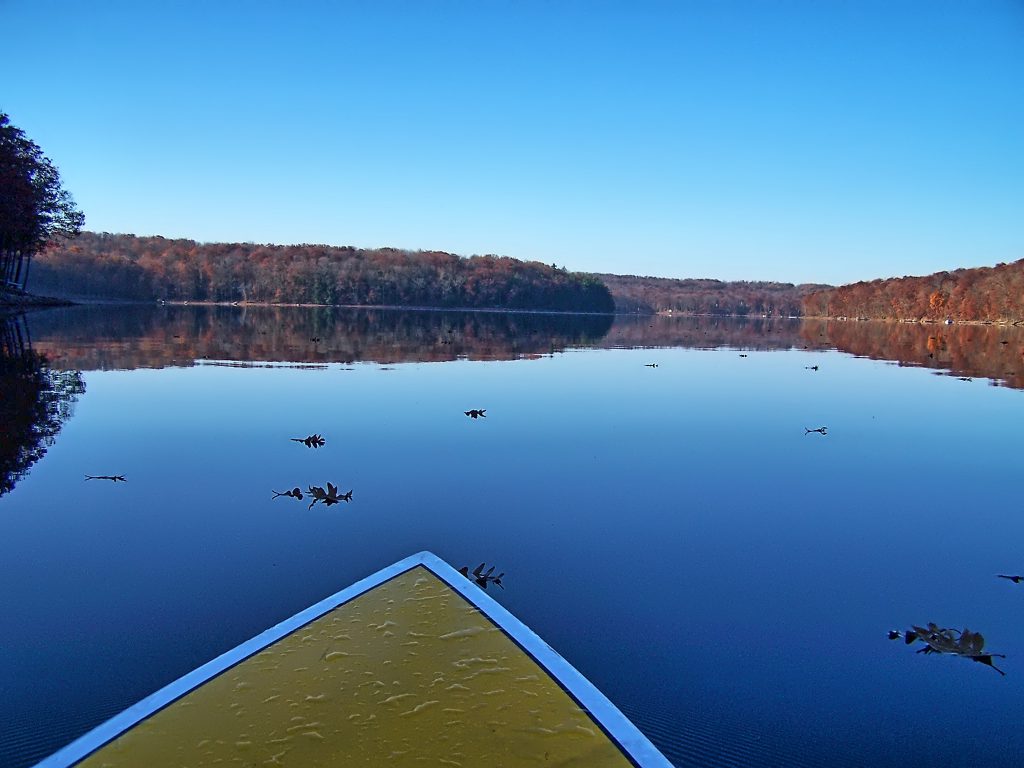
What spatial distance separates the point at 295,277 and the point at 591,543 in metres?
106

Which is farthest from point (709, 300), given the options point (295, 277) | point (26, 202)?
point (26, 202)

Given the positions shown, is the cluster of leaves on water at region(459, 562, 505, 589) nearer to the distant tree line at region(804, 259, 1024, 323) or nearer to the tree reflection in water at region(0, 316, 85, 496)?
the tree reflection in water at region(0, 316, 85, 496)

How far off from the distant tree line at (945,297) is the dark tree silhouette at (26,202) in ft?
344

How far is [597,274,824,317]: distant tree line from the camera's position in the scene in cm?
16512

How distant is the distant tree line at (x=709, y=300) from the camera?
165125 mm

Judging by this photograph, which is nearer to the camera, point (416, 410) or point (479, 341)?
point (416, 410)

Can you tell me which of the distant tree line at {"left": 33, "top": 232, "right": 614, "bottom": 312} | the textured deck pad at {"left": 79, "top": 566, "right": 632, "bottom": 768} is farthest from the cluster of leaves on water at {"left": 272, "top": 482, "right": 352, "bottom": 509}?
the distant tree line at {"left": 33, "top": 232, "right": 614, "bottom": 312}

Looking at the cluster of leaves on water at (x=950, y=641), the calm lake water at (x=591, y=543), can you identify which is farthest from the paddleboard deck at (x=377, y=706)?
the cluster of leaves on water at (x=950, y=641)

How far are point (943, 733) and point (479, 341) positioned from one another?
2807 centimetres

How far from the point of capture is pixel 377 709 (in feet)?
9.34

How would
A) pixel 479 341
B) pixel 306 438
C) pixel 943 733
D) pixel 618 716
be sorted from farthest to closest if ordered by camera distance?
pixel 479 341 < pixel 306 438 < pixel 943 733 < pixel 618 716

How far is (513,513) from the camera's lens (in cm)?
625

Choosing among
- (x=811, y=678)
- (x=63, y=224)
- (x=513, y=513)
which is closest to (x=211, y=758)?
(x=811, y=678)

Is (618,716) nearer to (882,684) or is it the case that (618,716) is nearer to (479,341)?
(882,684)
